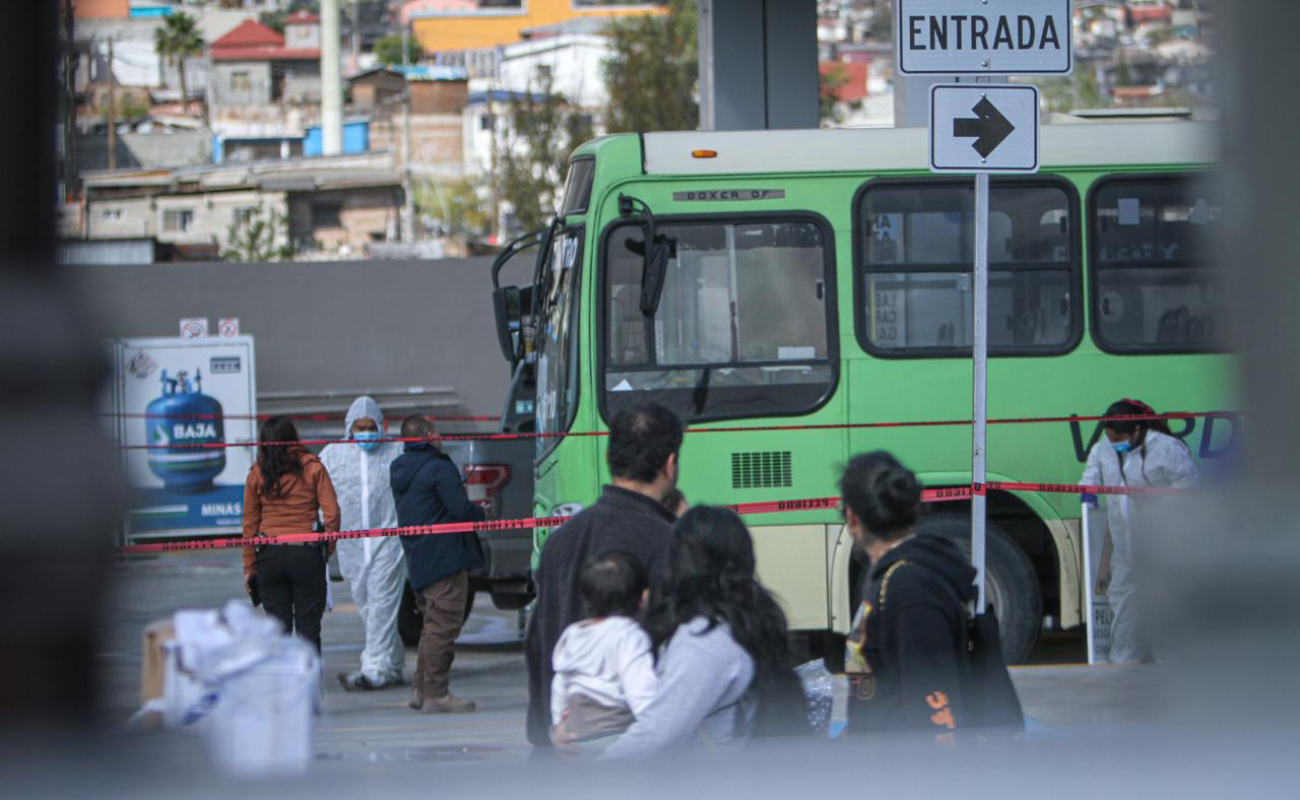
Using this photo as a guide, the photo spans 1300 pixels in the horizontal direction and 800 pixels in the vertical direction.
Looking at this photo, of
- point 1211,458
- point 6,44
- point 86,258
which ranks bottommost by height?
point 1211,458

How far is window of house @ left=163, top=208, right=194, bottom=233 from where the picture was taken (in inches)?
1665

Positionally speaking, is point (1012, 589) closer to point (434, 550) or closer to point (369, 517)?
point (434, 550)

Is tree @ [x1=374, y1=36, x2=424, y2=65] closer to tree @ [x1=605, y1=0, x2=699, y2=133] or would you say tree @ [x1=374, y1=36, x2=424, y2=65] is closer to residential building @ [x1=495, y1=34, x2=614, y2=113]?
residential building @ [x1=495, y1=34, x2=614, y2=113]

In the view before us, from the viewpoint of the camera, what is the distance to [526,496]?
10.9m

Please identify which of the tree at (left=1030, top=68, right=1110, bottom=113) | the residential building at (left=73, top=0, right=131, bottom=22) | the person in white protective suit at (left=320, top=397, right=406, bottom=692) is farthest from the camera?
the tree at (left=1030, top=68, right=1110, bottom=113)

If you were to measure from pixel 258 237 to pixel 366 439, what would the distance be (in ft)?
101

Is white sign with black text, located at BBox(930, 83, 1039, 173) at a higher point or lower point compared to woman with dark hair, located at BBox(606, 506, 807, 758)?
higher

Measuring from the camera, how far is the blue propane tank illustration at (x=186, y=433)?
16.1 meters

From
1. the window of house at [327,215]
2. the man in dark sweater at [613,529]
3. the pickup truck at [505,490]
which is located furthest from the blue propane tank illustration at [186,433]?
the window of house at [327,215]

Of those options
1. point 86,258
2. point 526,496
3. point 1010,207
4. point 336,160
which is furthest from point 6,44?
point 336,160

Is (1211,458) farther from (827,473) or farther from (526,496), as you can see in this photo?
(526,496)

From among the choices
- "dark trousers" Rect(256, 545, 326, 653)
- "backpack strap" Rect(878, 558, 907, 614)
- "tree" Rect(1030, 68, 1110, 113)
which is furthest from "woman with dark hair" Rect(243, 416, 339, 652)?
"tree" Rect(1030, 68, 1110, 113)

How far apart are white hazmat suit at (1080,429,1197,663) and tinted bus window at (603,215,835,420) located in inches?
65.7

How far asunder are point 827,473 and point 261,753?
6.78 metres
